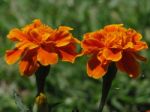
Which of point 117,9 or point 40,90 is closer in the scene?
point 40,90

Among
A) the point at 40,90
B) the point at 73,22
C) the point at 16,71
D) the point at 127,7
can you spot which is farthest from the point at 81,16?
the point at 40,90

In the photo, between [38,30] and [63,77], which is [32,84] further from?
[38,30]

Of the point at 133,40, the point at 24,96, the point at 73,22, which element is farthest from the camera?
the point at 73,22

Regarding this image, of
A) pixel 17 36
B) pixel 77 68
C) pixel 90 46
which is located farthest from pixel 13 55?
pixel 77 68

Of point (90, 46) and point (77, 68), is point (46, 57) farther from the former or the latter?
point (77, 68)

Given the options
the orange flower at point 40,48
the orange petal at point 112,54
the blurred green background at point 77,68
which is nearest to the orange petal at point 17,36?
the orange flower at point 40,48

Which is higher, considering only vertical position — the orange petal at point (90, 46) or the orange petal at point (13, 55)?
the orange petal at point (90, 46)

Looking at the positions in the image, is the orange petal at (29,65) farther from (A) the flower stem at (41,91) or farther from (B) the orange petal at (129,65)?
(B) the orange petal at (129,65)

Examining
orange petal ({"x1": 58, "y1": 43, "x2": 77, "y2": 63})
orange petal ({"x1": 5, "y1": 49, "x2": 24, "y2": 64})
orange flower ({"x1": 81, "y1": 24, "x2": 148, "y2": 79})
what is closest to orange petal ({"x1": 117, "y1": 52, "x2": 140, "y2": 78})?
orange flower ({"x1": 81, "y1": 24, "x2": 148, "y2": 79})
